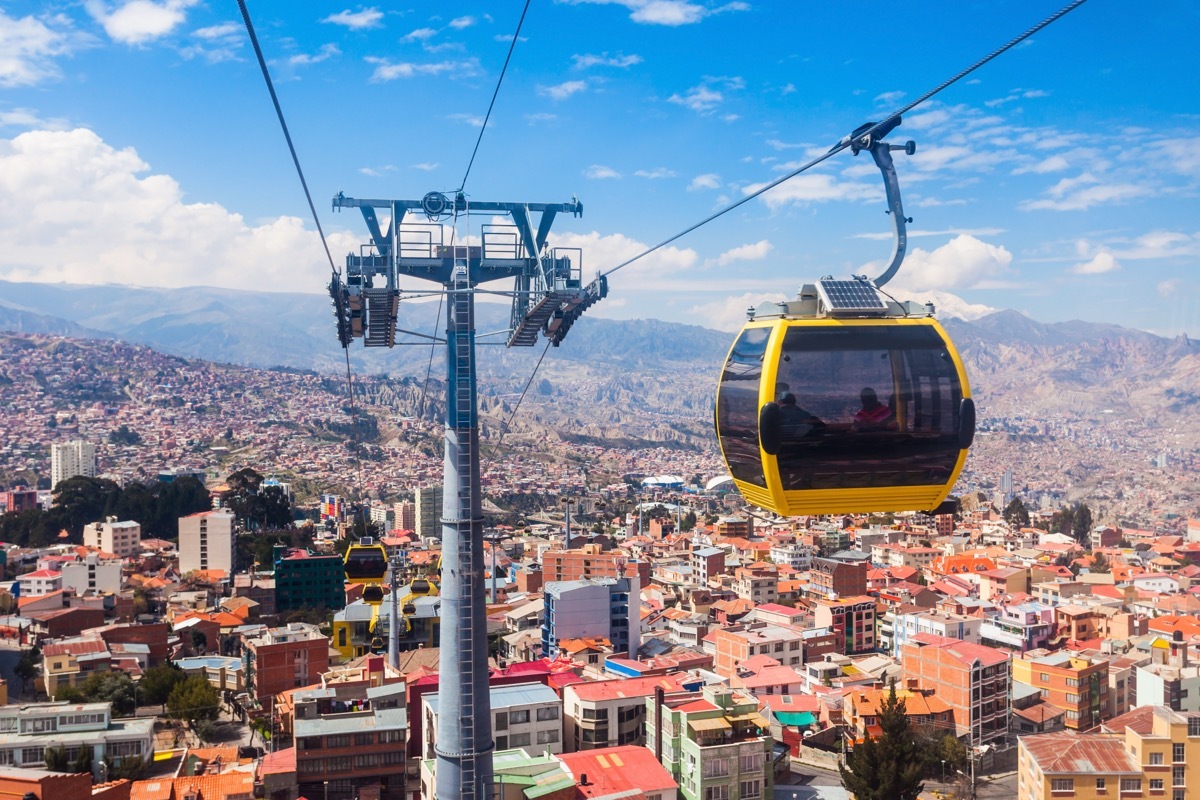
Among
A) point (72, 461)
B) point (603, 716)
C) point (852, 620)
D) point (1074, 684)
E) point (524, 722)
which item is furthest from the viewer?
point (72, 461)

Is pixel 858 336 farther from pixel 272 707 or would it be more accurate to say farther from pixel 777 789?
pixel 272 707

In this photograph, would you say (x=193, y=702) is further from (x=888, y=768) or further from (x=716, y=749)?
(x=888, y=768)

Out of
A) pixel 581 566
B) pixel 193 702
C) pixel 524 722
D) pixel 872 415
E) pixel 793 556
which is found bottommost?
pixel 793 556

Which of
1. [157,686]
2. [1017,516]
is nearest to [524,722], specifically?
[157,686]

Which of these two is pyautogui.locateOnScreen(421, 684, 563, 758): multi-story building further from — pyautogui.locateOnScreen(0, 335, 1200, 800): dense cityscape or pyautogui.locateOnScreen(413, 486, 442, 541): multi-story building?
Answer: pyautogui.locateOnScreen(413, 486, 442, 541): multi-story building

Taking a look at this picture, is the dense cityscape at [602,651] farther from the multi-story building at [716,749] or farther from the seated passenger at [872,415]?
the seated passenger at [872,415]

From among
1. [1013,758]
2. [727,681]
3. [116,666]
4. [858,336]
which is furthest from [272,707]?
[858,336]

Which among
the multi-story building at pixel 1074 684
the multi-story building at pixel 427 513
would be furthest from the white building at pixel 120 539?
the multi-story building at pixel 1074 684
